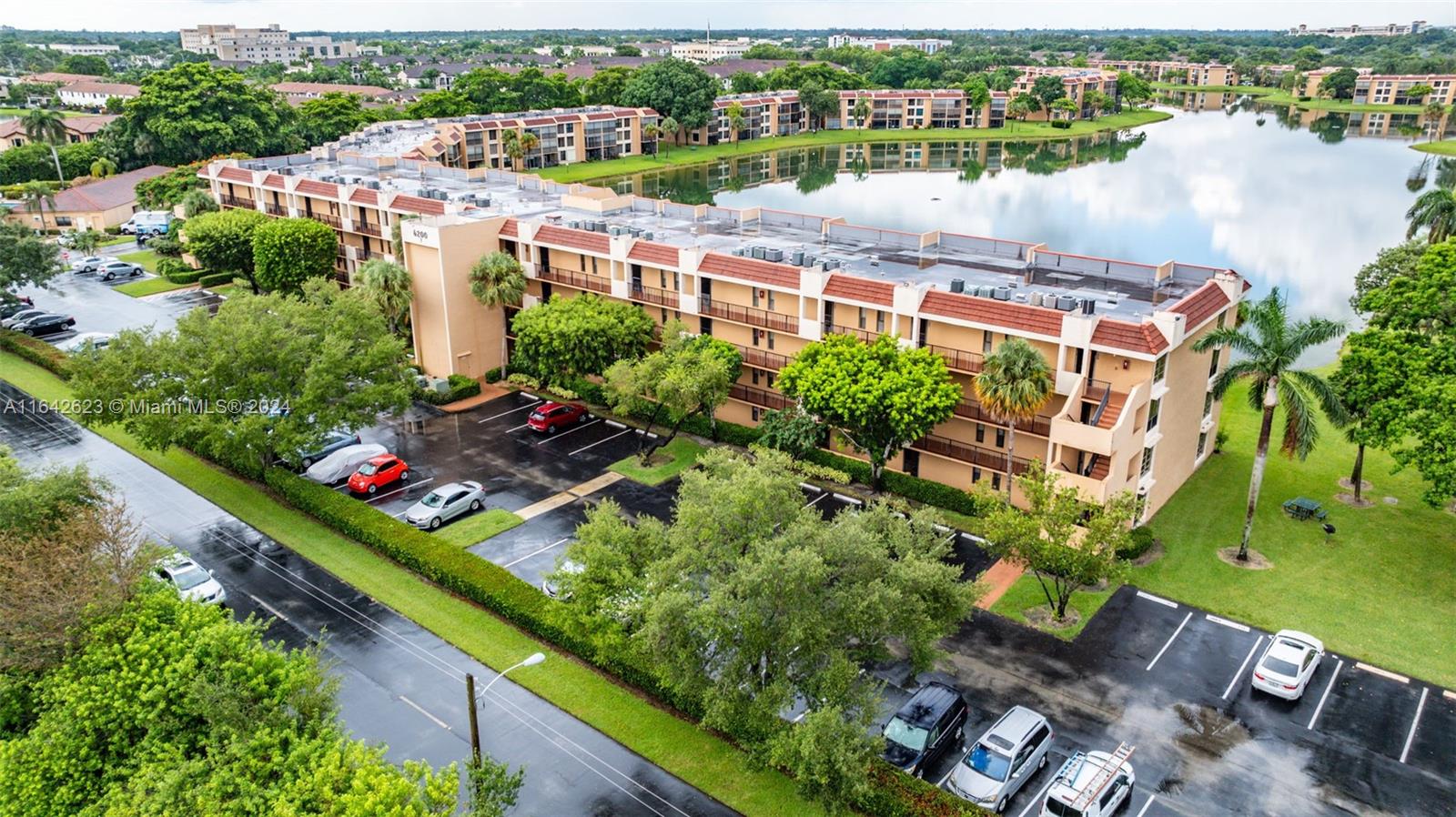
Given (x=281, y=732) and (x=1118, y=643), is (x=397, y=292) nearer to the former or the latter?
(x=281, y=732)

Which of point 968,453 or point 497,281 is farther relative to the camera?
point 497,281

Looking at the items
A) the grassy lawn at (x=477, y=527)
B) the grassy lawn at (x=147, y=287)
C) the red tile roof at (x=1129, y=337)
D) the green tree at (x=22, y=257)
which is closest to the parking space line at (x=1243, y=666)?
the red tile roof at (x=1129, y=337)

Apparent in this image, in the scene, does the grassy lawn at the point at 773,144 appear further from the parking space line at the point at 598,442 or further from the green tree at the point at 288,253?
the parking space line at the point at 598,442

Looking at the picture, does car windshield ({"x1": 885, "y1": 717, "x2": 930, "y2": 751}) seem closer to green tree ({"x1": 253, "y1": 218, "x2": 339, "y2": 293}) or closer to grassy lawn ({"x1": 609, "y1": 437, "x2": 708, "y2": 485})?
grassy lawn ({"x1": 609, "y1": 437, "x2": 708, "y2": 485})

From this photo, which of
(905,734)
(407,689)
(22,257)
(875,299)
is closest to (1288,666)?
(905,734)

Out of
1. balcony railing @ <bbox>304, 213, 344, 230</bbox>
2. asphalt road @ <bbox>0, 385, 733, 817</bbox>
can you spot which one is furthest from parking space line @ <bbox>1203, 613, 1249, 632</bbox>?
balcony railing @ <bbox>304, 213, 344, 230</bbox>

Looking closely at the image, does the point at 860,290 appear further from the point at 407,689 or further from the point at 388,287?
the point at 388,287
